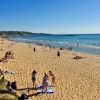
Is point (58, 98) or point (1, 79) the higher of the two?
point (1, 79)

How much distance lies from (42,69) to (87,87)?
8420 millimetres

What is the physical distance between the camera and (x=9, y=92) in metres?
15.5

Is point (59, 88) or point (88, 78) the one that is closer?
point (59, 88)

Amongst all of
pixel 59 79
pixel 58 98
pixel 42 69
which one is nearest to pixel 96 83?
pixel 59 79

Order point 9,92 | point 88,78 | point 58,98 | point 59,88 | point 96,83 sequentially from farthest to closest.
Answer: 1. point 88,78
2. point 96,83
3. point 59,88
4. point 58,98
5. point 9,92

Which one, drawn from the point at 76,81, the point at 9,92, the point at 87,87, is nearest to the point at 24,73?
the point at 76,81

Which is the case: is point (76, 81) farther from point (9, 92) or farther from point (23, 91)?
point (9, 92)

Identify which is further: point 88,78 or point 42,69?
point 42,69

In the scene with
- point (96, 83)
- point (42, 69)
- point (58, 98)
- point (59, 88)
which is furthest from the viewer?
point (42, 69)

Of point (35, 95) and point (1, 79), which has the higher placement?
point (1, 79)

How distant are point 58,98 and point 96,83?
5851 millimetres

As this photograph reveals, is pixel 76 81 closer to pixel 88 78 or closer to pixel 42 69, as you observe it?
pixel 88 78

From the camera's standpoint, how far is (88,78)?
23.6 meters

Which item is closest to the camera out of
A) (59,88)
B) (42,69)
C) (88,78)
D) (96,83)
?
(59,88)
